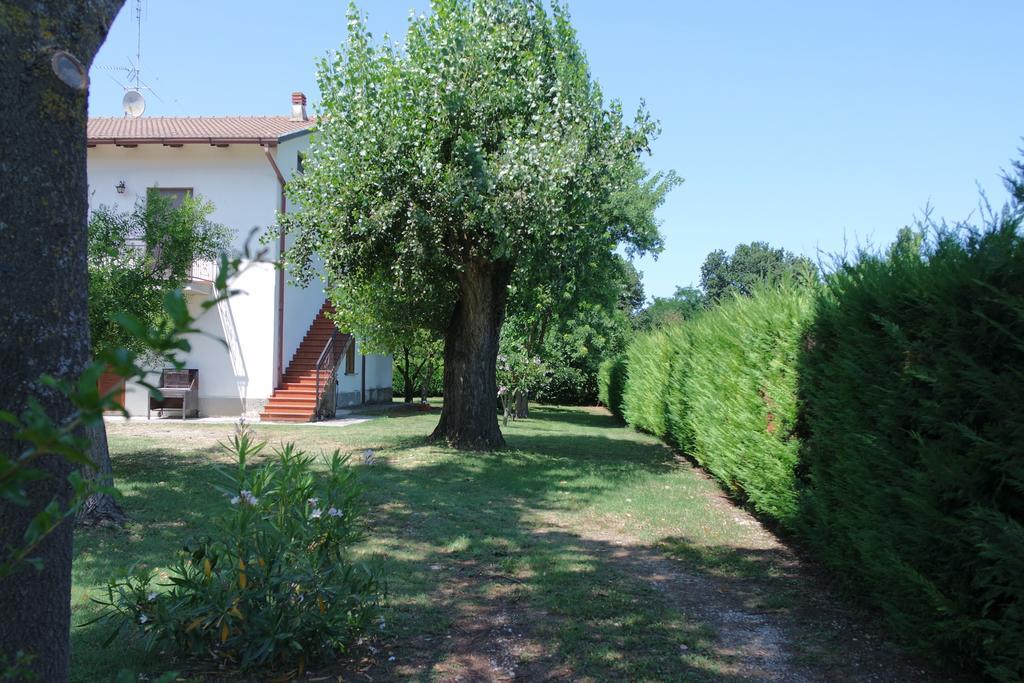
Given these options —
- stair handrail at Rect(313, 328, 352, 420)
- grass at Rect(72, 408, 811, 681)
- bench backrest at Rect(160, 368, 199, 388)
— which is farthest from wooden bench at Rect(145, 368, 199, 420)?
grass at Rect(72, 408, 811, 681)

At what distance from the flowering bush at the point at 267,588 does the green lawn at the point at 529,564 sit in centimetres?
27

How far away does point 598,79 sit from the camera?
1369 centimetres

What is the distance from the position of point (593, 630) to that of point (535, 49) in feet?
34.1

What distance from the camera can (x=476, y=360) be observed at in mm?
12828

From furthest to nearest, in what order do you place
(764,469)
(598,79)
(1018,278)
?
(598,79)
(764,469)
(1018,278)

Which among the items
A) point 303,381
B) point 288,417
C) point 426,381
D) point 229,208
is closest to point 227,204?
point 229,208

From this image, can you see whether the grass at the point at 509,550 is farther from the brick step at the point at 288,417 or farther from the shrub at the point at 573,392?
the shrub at the point at 573,392

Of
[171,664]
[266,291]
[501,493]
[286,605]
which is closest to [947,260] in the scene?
[286,605]

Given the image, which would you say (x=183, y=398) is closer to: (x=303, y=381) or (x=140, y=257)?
(x=303, y=381)

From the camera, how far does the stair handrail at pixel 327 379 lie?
1870 centimetres

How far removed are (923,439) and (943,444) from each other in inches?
6.0

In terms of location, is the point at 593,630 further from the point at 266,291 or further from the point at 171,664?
the point at 266,291

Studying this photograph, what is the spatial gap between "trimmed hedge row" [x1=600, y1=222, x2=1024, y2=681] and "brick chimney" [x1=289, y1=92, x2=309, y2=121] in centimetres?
2051

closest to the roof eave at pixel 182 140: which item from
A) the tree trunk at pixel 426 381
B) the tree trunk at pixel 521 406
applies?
the tree trunk at pixel 426 381
